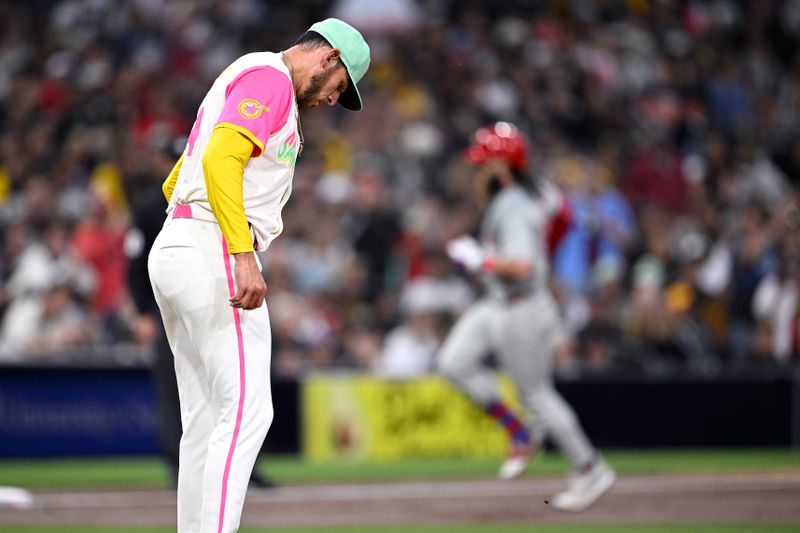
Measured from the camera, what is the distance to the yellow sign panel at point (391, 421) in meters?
13.6

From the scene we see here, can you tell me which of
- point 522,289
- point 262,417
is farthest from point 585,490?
point 262,417

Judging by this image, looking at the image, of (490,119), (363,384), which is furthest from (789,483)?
(490,119)

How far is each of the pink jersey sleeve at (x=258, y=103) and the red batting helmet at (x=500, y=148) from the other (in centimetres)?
479

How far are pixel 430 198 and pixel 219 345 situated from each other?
1163 centimetres

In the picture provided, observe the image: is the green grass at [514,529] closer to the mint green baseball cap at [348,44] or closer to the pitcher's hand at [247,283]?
the pitcher's hand at [247,283]

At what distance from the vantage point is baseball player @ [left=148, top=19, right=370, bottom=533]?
5.22 metres

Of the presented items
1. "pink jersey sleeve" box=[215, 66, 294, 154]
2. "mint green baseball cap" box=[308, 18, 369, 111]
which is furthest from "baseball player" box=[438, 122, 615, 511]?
"pink jersey sleeve" box=[215, 66, 294, 154]

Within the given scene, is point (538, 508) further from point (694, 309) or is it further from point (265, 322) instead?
point (694, 309)

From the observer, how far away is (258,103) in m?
5.29

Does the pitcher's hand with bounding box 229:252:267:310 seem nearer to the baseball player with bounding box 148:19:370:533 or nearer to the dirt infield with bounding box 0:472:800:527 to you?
the baseball player with bounding box 148:19:370:533

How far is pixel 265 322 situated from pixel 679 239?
12501mm

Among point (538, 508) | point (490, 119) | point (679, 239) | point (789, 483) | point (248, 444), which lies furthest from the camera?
point (490, 119)

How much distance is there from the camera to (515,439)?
10961 millimetres

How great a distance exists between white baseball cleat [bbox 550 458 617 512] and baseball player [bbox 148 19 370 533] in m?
3.88
